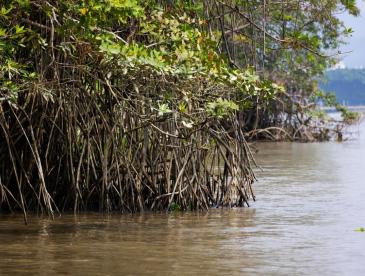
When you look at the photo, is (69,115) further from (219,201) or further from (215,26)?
(215,26)

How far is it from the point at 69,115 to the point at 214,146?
1.88 metres

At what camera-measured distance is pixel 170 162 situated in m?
9.83

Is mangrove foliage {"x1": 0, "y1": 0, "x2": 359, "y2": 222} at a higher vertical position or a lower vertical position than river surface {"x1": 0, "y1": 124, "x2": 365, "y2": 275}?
higher

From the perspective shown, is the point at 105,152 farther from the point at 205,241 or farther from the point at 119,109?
the point at 205,241

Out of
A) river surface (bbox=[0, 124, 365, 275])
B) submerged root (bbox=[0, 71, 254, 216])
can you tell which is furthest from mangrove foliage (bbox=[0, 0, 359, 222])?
river surface (bbox=[0, 124, 365, 275])

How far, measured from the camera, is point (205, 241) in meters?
8.47

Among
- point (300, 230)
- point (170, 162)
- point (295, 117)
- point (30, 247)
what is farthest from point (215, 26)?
point (295, 117)

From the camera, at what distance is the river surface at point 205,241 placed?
7.27 meters

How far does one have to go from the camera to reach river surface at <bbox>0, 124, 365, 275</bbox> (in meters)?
7.27

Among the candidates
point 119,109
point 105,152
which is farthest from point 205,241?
point 119,109

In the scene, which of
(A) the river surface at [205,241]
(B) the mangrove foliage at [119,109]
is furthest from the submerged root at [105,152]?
(A) the river surface at [205,241]

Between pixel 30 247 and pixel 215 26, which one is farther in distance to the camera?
pixel 215 26

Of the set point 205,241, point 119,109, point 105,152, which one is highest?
point 119,109

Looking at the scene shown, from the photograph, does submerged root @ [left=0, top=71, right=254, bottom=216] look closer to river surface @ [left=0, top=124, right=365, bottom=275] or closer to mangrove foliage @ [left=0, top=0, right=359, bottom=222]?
mangrove foliage @ [left=0, top=0, right=359, bottom=222]
